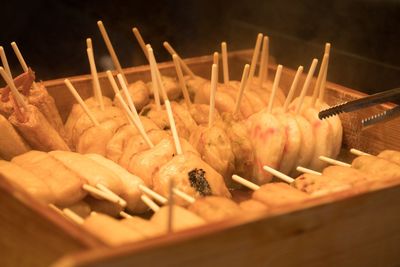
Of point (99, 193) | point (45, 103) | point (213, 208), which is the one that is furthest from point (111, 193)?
point (45, 103)

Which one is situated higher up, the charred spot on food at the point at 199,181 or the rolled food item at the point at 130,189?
the charred spot on food at the point at 199,181

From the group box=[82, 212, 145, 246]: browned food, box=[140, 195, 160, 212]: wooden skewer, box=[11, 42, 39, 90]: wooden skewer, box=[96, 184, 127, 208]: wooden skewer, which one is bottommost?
box=[140, 195, 160, 212]: wooden skewer

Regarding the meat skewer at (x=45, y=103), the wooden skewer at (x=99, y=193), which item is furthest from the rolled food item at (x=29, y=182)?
the meat skewer at (x=45, y=103)

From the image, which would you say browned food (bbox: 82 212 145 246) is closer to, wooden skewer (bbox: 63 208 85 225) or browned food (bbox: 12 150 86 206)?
wooden skewer (bbox: 63 208 85 225)

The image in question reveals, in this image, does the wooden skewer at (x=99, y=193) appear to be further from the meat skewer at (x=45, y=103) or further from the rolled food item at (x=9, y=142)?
the meat skewer at (x=45, y=103)

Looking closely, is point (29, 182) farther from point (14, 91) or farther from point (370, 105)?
point (370, 105)

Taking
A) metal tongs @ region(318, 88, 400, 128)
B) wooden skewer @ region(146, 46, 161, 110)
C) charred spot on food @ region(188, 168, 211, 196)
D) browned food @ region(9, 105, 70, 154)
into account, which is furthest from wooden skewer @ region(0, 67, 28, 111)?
metal tongs @ region(318, 88, 400, 128)
